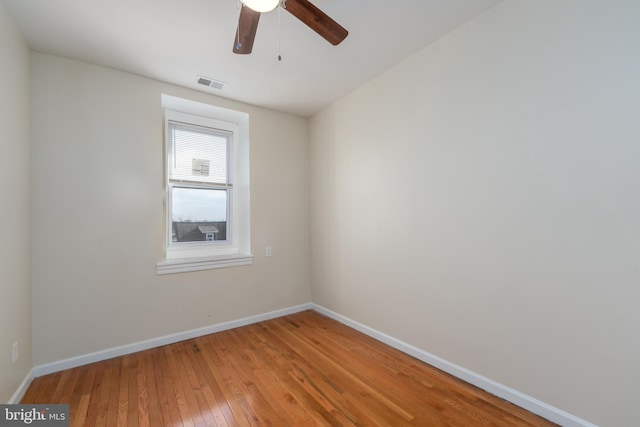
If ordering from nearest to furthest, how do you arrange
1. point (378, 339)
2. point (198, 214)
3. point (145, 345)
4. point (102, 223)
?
point (102, 223), point (145, 345), point (378, 339), point (198, 214)

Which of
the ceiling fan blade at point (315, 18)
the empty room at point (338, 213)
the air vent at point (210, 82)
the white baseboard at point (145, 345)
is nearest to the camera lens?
the ceiling fan blade at point (315, 18)

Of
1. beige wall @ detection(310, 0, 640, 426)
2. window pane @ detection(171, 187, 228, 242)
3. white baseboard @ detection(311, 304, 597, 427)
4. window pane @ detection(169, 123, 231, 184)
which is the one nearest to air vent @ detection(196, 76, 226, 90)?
window pane @ detection(169, 123, 231, 184)

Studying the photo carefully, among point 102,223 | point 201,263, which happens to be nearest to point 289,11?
point 102,223

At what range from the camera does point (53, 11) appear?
70.9 inches

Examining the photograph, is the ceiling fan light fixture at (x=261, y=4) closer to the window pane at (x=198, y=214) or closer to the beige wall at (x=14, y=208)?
the beige wall at (x=14, y=208)

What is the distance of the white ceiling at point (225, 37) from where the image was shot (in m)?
1.80

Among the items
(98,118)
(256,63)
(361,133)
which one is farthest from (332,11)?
(98,118)

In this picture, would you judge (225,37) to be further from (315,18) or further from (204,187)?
(204,187)

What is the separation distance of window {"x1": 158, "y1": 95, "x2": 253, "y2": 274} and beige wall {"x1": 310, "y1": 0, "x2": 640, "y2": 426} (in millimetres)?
1704

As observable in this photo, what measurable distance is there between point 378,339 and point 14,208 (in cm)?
312

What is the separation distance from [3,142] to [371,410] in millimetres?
2889

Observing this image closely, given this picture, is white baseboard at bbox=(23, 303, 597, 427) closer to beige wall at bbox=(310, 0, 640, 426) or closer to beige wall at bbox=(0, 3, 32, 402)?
beige wall at bbox=(310, 0, 640, 426)

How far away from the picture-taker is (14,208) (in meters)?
1.82

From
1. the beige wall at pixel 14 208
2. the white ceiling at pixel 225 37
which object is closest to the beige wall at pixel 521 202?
the white ceiling at pixel 225 37
